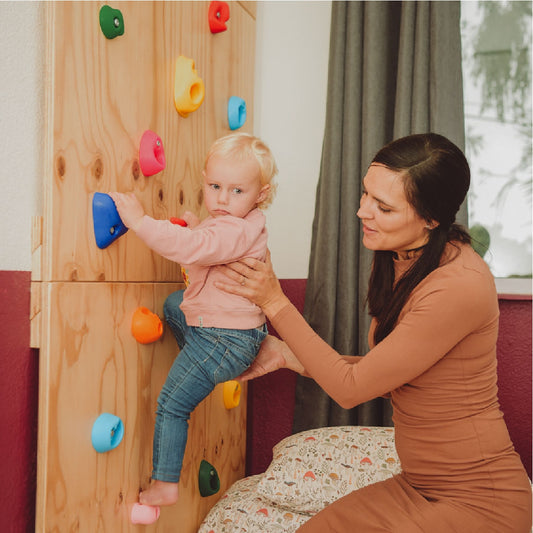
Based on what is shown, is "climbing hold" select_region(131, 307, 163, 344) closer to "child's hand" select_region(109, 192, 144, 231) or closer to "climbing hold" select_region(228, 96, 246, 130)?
"child's hand" select_region(109, 192, 144, 231)

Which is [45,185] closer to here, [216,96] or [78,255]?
[78,255]

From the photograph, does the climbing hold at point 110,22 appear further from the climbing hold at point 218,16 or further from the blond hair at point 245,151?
the climbing hold at point 218,16

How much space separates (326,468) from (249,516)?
286 mm

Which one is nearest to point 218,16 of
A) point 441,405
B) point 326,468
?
point 441,405

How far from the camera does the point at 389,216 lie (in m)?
1.29

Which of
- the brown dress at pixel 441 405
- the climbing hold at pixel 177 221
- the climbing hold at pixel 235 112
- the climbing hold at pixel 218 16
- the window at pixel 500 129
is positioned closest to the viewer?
the brown dress at pixel 441 405

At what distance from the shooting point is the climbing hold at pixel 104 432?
1370mm

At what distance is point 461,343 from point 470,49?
171 centimetres

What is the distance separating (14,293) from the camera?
4.03 ft

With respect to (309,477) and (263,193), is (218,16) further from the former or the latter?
(309,477)

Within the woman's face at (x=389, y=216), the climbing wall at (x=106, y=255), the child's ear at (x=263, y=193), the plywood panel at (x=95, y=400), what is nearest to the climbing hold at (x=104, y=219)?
the climbing wall at (x=106, y=255)

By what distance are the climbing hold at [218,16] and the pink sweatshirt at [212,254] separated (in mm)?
725

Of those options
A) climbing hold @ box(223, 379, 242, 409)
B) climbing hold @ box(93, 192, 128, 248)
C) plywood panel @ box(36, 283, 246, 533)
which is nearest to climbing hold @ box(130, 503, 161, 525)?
plywood panel @ box(36, 283, 246, 533)

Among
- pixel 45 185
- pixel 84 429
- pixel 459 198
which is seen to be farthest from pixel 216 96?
pixel 84 429
